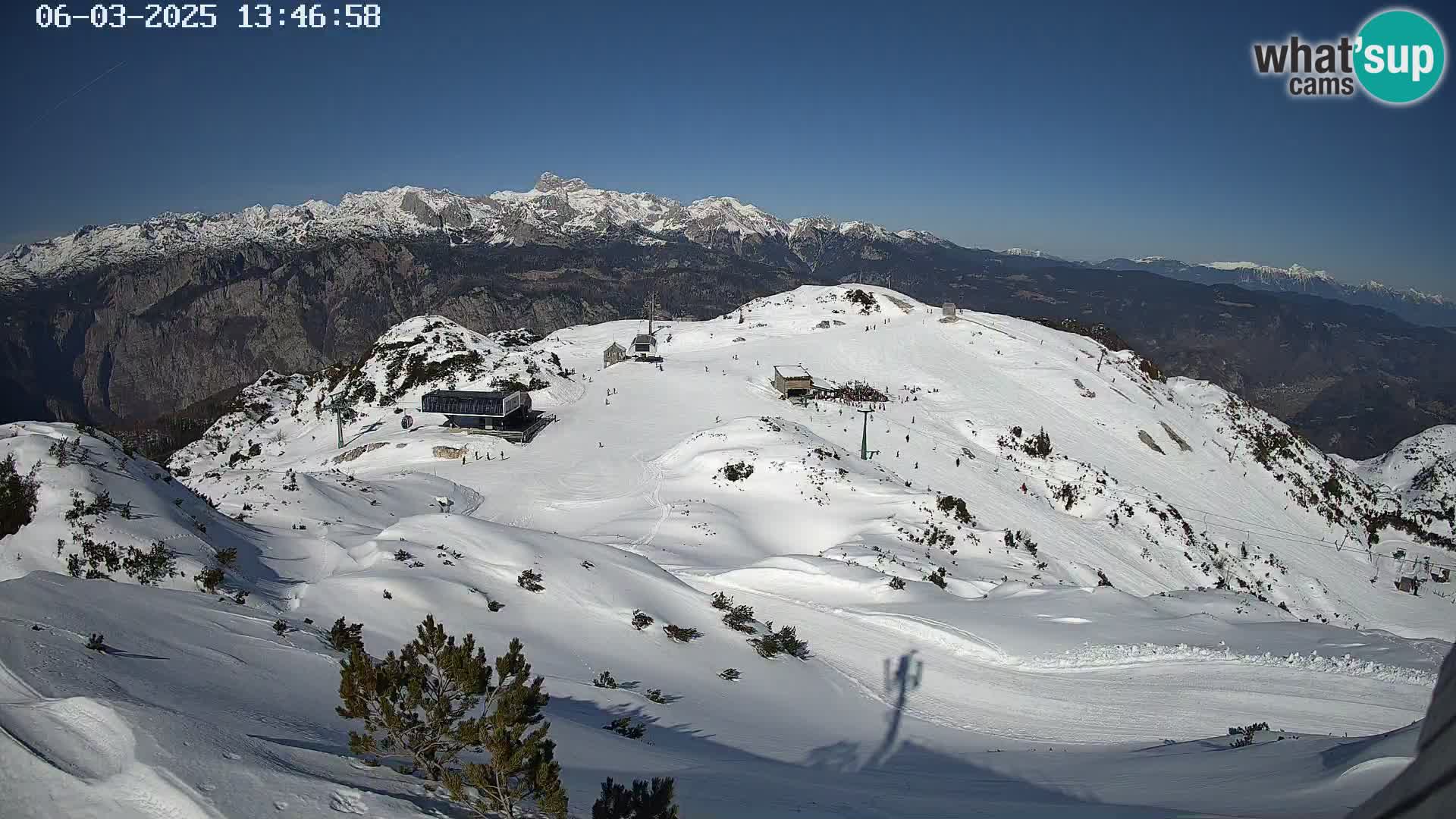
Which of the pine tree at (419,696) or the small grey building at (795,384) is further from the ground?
the small grey building at (795,384)

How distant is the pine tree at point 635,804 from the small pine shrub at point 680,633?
883cm

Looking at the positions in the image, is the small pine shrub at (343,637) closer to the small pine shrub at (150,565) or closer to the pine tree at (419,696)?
the small pine shrub at (150,565)

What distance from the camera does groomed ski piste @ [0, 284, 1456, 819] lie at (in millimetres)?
7332

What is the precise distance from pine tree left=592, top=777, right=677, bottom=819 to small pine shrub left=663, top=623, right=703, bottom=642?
348 inches

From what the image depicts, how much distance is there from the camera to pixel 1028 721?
43.9ft

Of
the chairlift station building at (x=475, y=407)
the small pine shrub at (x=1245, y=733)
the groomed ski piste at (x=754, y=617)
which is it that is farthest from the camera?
the chairlift station building at (x=475, y=407)

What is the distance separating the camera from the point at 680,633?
15453 millimetres

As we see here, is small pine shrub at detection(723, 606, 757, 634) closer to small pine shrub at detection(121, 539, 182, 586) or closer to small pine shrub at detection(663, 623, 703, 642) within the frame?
small pine shrub at detection(663, 623, 703, 642)

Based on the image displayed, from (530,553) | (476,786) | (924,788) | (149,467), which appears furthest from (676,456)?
(476,786)

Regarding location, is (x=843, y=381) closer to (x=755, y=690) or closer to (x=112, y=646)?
(x=755, y=690)

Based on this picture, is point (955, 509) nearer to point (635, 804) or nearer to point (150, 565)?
point (635, 804)

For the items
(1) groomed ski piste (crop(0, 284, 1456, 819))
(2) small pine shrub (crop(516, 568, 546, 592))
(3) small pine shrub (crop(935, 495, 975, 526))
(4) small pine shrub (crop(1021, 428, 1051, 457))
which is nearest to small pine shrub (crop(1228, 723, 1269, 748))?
(1) groomed ski piste (crop(0, 284, 1456, 819))

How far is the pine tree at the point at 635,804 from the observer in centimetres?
624

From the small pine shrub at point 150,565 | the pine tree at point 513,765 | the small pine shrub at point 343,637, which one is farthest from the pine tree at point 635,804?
the small pine shrub at point 150,565
